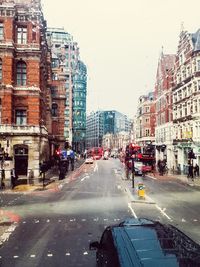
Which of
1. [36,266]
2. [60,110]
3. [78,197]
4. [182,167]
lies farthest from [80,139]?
[36,266]

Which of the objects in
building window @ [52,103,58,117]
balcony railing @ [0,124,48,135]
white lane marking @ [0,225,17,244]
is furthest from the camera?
building window @ [52,103,58,117]

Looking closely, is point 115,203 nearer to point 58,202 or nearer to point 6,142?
point 58,202

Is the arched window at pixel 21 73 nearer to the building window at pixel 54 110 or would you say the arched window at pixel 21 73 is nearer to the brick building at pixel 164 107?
the brick building at pixel 164 107

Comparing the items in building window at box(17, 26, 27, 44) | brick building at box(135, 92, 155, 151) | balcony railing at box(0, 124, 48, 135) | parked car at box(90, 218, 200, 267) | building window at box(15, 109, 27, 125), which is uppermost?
building window at box(17, 26, 27, 44)

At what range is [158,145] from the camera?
68500mm

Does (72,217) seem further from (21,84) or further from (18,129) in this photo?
(21,84)

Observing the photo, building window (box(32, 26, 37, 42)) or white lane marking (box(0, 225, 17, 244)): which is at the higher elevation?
building window (box(32, 26, 37, 42))

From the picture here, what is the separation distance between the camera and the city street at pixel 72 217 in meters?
11.6

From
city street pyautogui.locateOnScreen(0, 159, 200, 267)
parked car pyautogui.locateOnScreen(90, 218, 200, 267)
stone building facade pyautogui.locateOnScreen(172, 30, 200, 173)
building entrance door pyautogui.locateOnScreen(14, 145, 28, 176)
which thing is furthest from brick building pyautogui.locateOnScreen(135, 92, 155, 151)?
parked car pyautogui.locateOnScreen(90, 218, 200, 267)

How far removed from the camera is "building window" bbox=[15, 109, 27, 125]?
4019 centimetres

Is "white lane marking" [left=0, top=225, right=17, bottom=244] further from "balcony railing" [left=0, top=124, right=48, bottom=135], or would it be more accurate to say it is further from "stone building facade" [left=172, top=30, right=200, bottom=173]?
"stone building facade" [left=172, top=30, right=200, bottom=173]

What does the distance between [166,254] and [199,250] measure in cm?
68

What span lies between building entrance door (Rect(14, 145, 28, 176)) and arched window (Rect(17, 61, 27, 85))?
24.2ft

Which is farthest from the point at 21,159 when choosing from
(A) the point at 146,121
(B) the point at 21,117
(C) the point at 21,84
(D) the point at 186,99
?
(A) the point at 146,121
